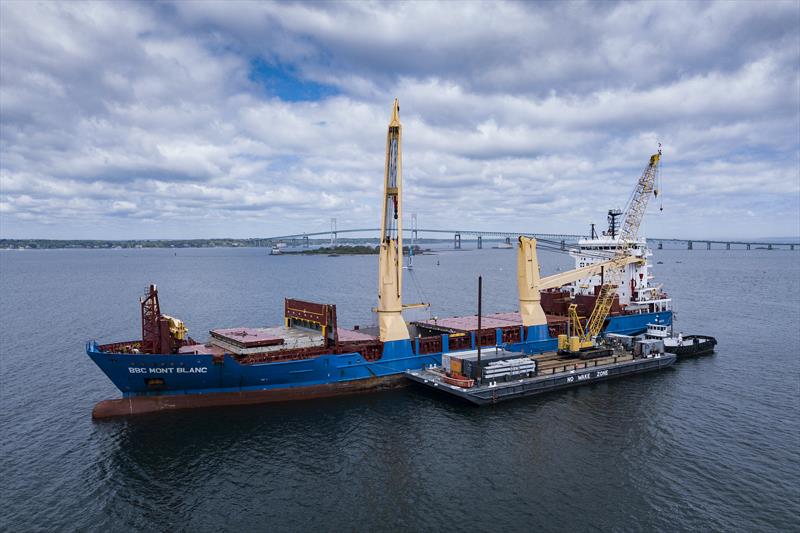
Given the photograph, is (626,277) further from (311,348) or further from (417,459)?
(417,459)

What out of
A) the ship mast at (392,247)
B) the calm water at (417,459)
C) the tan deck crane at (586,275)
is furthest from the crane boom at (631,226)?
the ship mast at (392,247)

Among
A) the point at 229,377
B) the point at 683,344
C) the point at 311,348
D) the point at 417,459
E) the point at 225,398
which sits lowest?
the point at 417,459

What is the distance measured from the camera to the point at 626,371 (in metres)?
45.3

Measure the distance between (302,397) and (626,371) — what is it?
29786 millimetres

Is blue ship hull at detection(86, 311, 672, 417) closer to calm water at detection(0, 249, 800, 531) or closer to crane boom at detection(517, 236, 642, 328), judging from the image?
calm water at detection(0, 249, 800, 531)

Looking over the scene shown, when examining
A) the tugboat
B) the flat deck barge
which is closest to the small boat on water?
the tugboat

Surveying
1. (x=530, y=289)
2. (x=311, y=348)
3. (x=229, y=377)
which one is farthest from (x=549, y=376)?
(x=229, y=377)

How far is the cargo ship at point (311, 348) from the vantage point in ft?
111

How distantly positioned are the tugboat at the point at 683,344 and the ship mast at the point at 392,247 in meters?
31.3

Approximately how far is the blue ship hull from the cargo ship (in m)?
0.07

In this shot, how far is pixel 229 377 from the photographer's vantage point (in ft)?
115

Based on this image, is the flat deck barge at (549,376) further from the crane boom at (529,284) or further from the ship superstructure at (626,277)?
the ship superstructure at (626,277)

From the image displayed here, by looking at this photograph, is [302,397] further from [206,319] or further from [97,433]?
[206,319]

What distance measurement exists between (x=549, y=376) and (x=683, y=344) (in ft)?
74.1
